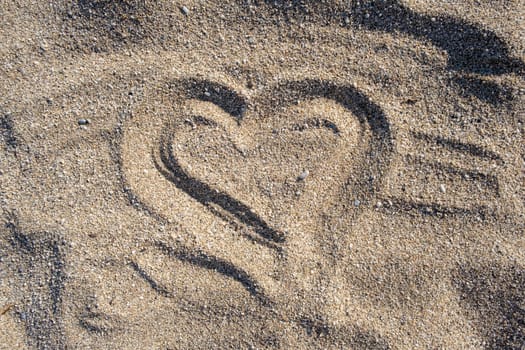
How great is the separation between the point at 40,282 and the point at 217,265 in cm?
92

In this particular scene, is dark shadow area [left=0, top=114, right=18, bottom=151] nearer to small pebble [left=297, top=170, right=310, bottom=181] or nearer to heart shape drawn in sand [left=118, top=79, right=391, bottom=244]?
heart shape drawn in sand [left=118, top=79, right=391, bottom=244]

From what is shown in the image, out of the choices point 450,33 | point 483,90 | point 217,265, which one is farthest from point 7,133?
point 483,90

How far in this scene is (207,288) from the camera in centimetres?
199

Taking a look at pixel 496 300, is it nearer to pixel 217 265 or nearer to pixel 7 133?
pixel 217 265

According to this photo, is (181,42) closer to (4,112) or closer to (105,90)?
(105,90)

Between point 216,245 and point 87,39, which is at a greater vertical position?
point 87,39

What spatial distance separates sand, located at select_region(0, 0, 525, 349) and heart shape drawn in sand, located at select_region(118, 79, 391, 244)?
10 millimetres

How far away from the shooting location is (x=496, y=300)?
1.97 m

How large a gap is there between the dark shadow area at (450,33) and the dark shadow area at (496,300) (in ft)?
3.36

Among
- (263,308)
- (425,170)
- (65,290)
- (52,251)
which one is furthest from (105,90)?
(425,170)

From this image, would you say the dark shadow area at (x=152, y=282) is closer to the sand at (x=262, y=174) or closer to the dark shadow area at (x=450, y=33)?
the sand at (x=262, y=174)

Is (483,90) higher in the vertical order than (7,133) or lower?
higher

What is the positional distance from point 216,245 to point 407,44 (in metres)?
1.42

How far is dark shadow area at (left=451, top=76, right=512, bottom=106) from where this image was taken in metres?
1.99
